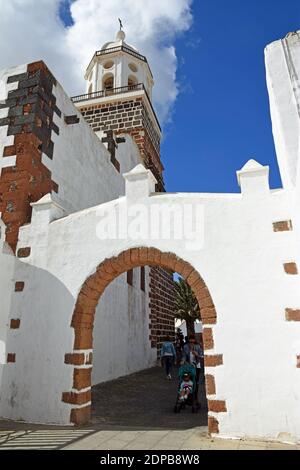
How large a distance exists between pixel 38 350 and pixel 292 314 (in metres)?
3.79

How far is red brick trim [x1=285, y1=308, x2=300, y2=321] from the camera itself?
4.26m

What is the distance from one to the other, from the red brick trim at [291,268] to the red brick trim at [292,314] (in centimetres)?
48

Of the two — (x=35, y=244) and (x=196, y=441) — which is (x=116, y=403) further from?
(x=35, y=244)

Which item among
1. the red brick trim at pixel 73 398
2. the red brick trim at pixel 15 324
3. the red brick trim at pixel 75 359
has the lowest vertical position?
the red brick trim at pixel 73 398

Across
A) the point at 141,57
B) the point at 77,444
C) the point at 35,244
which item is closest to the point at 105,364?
the point at 35,244

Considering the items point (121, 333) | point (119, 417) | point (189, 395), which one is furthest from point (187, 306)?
point (119, 417)

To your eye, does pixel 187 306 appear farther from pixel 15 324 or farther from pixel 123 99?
pixel 15 324

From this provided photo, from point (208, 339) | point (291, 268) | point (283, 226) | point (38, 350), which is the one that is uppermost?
point (283, 226)

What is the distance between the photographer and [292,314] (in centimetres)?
429

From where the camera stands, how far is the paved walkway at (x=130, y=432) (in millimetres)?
3875

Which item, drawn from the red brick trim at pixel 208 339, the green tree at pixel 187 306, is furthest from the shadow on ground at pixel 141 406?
the green tree at pixel 187 306

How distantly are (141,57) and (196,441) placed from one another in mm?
17010

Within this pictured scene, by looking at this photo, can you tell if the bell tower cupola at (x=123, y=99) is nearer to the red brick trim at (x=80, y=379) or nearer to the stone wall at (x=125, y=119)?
the stone wall at (x=125, y=119)

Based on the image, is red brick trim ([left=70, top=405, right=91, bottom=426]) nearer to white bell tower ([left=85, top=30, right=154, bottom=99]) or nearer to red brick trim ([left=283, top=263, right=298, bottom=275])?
red brick trim ([left=283, top=263, right=298, bottom=275])
